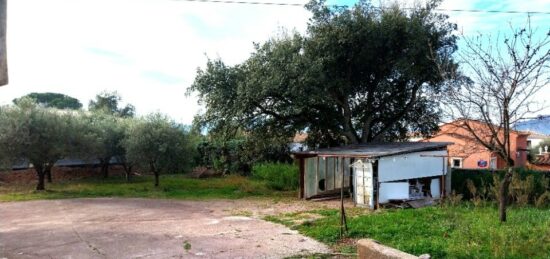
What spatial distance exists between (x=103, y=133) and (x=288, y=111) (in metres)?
10.7

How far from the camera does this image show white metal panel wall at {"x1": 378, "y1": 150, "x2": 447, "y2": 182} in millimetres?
15281

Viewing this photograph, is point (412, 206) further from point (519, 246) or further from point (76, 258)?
point (76, 258)

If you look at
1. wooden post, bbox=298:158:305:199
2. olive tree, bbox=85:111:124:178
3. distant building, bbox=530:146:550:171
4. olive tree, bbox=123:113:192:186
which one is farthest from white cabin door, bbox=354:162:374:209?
distant building, bbox=530:146:550:171

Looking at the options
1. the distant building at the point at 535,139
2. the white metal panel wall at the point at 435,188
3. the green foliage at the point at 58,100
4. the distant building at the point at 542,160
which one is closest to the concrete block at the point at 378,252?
the white metal panel wall at the point at 435,188

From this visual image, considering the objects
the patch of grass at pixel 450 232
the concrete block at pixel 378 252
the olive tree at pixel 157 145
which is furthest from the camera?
the olive tree at pixel 157 145

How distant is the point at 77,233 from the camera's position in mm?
11219

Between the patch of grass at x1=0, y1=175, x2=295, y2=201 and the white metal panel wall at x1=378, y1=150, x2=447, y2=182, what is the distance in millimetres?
5678

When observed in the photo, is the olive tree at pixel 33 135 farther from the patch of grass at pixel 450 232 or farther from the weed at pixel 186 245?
the weed at pixel 186 245

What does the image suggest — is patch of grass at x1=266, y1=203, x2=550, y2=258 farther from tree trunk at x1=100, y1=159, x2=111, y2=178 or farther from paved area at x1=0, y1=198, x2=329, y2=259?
tree trunk at x1=100, y1=159, x2=111, y2=178

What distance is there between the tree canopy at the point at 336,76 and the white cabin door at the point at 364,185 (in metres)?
3.37

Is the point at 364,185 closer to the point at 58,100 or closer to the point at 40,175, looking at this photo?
the point at 40,175

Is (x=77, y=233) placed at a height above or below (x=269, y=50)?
below

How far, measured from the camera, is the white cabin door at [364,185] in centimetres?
1533

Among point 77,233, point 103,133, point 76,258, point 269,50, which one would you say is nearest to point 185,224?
point 77,233
